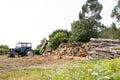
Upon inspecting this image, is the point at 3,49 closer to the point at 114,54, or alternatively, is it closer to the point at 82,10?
the point at 82,10

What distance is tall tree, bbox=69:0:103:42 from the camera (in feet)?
163

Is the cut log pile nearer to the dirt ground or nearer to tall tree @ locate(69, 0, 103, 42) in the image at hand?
the dirt ground

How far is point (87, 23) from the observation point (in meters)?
53.5

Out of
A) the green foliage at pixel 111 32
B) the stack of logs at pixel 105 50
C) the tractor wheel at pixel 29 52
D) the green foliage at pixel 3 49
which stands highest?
the green foliage at pixel 111 32

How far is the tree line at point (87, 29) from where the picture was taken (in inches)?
1953

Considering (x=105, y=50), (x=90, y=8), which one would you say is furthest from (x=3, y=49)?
(x=105, y=50)

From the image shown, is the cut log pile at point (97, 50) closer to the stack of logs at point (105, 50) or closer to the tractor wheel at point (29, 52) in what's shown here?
the stack of logs at point (105, 50)

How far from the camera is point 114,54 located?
23.0m

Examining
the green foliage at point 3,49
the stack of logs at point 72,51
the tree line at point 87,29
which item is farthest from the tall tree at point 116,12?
the stack of logs at point 72,51

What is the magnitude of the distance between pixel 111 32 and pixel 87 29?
423 inches

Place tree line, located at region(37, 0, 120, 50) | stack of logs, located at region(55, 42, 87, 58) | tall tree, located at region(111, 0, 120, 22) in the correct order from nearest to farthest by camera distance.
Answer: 1. stack of logs, located at region(55, 42, 87, 58)
2. tree line, located at region(37, 0, 120, 50)
3. tall tree, located at region(111, 0, 120, 22)

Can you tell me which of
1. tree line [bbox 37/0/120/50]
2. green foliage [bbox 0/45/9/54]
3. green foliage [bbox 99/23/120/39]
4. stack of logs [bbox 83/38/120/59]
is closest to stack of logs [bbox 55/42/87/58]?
stack of logs [bbox 83/38/120/59]

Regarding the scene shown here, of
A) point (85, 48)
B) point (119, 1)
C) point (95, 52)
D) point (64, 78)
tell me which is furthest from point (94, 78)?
point (119, 1)

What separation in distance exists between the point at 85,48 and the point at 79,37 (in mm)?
17985
